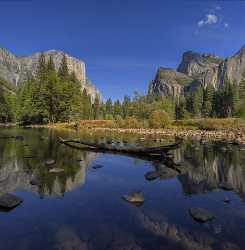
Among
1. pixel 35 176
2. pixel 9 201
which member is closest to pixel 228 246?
pixel 9 201

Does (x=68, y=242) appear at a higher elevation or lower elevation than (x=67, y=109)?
lower

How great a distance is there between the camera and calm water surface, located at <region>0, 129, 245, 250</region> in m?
4.66

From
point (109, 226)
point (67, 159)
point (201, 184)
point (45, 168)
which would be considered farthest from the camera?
point (67, 159)

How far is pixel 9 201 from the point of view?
21.1 ft

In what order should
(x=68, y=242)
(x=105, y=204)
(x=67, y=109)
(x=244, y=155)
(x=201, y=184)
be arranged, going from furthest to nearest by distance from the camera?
(x=67, y=109) < (x=244, y=155) < (x=201, y=184) < (x=105, y=204) < (x=68, y=242)

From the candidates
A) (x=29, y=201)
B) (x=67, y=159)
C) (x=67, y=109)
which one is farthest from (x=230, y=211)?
(x=67, y=109)

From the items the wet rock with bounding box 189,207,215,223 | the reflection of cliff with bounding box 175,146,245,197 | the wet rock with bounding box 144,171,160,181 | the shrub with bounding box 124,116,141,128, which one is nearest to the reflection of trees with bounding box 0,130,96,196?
the wet rock with bounding box 144,171,160,181

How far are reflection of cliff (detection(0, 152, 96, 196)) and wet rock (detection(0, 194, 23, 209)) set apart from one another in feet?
3.10

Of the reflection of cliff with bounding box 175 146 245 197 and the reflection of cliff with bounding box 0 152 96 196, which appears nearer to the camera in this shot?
the reflection of cliff with bounding box 0 152 96 196

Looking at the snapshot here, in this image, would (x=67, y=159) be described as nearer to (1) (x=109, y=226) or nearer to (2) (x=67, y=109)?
(1) (x=109, y=226)

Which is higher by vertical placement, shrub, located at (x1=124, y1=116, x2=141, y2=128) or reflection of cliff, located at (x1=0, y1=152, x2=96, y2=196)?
shrub, located at (x1=124, y1=116, x2=141, y2=128)

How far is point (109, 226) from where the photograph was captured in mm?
5297

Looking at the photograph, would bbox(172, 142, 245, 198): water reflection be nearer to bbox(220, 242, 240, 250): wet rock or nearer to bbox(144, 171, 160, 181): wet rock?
bbox(144, 171, 160, 181): wet rock

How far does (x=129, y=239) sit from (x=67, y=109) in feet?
194
